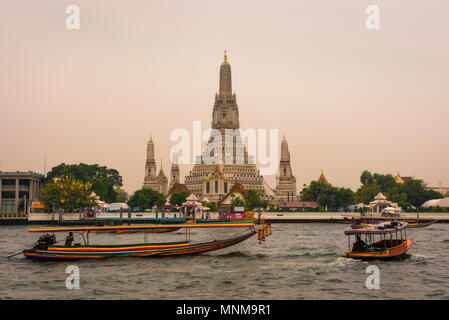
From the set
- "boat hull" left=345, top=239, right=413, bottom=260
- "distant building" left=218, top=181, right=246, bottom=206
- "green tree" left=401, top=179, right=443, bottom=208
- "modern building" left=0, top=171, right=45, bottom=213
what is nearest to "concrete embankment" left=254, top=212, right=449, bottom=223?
"distant building" left=218, top=181, right=246, bottom=206

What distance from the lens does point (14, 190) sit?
123938 mm

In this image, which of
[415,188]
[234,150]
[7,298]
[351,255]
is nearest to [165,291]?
[7,298]

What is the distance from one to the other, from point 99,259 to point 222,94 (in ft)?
477

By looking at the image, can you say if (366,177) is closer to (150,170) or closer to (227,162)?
(227,162)

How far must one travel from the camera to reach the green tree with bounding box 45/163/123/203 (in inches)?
5428

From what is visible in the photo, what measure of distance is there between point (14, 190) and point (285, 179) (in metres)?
78.6

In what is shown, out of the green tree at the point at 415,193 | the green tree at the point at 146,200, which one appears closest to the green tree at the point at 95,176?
the green tree at the point at 146,200

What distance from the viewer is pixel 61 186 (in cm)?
10306

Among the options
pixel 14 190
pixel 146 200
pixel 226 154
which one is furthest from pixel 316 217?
pixel 226 154

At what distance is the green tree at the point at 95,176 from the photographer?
138 meters

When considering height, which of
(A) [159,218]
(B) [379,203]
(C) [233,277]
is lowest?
(C) [233,277]

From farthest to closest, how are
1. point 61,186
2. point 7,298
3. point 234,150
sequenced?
point 234,150
point 61,186
point 7,298

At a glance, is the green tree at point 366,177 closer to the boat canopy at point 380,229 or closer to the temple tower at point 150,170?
the temple tower at point 150,170
